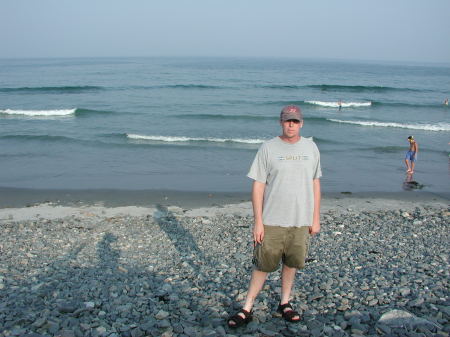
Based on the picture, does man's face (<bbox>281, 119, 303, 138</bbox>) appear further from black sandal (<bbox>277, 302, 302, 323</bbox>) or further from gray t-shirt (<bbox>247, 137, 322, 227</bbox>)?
black sandal (<bbox>277, 302, 302, 323</bbox>)

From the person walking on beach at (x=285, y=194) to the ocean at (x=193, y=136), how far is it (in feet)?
28.6

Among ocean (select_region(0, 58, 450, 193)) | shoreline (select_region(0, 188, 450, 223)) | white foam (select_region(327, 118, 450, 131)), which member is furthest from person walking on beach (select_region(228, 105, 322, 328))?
white foam (select_region(327, 118, 450, 131))

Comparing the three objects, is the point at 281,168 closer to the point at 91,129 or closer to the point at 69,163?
the point at 69,163

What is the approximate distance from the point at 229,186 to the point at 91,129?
1322 cm

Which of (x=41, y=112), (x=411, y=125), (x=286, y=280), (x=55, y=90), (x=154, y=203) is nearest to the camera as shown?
(x=286, y=280)

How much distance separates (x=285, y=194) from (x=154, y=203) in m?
7.93

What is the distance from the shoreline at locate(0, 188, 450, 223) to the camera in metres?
10.5

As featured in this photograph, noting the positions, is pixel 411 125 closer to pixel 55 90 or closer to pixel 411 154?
pixel 411 154

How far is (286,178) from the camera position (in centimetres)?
387

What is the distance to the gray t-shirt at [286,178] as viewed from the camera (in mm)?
3859

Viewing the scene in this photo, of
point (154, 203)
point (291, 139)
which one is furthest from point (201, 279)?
point (154, 203)

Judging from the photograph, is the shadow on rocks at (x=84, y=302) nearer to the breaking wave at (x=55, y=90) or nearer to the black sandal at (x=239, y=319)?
the black sandal at (x=239, y=319)

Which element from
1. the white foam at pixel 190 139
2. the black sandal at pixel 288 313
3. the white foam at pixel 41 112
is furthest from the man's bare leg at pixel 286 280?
the white foam at pixel 41 112

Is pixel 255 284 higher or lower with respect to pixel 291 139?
lower
